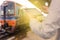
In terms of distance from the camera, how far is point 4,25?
3.18 feet

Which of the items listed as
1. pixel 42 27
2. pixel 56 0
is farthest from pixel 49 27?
pixel 56 0

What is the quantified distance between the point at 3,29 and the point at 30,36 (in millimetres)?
178

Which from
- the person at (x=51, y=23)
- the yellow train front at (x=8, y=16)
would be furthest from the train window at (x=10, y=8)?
the person at (x=51, y=23)

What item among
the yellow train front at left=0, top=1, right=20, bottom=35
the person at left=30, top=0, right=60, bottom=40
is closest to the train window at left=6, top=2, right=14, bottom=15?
the yellow train front at left=0, top=1, right=20, bottom=35

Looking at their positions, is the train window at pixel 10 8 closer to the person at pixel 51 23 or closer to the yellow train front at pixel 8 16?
the yellow train front at pixel 8 16

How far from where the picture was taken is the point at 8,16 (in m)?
0.98

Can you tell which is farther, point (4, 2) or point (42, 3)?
point (42, 3)

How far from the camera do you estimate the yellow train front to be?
37.9 inches

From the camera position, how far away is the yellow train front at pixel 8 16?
0.96 meters

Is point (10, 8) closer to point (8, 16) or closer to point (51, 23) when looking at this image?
point (8, 16)

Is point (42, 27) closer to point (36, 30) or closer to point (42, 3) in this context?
point (36, 30)

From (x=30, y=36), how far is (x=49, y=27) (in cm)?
17

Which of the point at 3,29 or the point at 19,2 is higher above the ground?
the point at 19,2

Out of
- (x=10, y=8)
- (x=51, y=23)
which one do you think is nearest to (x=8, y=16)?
(x=10, y=8)
